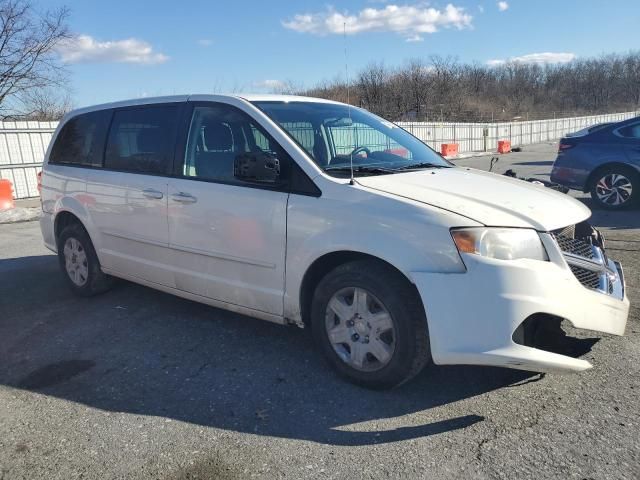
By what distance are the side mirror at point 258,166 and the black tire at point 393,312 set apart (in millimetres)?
747

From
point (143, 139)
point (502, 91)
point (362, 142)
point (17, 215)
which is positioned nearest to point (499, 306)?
point (362, 142)

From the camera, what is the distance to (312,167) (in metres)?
3.40

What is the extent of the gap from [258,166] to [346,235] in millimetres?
744

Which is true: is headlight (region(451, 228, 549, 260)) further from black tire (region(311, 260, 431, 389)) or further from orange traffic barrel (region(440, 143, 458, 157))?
orange traffic barrel (region(440, 143, 458, 157))

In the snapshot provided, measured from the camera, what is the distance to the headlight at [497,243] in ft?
9.10

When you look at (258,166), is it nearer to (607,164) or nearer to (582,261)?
(582,261)

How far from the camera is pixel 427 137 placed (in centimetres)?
2800

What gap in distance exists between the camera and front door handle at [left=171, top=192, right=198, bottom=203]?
3.92 meters

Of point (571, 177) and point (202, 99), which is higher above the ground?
point (202, 99)

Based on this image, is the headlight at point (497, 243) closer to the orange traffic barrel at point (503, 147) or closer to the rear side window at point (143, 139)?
the rear side window at point (143, 139)

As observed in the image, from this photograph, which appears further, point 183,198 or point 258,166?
point 183,198

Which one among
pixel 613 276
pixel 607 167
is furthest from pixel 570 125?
pixel 613 276

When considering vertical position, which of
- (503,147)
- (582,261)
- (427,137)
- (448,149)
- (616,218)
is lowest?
(503,147)

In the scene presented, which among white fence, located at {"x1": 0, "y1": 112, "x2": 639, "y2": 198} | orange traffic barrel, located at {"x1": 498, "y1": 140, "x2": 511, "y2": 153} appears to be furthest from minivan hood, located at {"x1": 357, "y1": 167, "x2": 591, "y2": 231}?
orange traffic barrel, located at {"x1": 498, "y1": 140, "x2": 511, "y2": 153}
